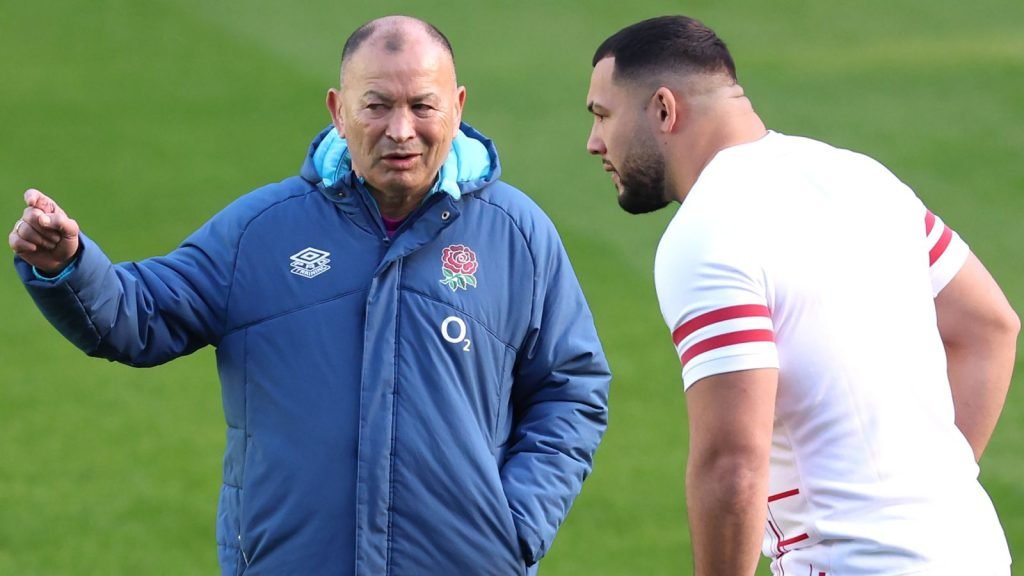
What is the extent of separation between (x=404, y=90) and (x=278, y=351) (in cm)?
69

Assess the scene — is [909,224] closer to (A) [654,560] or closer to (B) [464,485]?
(B) [464,485]

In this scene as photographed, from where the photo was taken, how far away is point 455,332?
3.55m

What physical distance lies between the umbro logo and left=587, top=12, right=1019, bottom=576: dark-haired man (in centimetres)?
97

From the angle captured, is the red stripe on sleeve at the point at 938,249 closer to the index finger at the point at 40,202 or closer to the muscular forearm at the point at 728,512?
the muscular forearm at the point at 728,512

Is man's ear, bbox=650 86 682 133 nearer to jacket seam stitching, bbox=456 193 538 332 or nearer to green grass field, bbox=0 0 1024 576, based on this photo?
jacket seam stitching, bbox=456 193 538 332

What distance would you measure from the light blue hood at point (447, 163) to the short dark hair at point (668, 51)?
0.62 metres

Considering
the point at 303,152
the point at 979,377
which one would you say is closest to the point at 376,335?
the point at 979,377

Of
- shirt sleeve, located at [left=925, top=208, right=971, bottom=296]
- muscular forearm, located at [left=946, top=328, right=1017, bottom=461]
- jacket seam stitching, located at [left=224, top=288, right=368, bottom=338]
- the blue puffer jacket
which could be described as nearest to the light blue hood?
the blue puffer jacket

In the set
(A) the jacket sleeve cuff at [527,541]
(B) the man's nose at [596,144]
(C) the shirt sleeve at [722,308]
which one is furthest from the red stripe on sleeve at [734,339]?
(A) the jacket sleeve cuff at [527,541]

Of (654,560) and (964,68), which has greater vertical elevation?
(964,68)

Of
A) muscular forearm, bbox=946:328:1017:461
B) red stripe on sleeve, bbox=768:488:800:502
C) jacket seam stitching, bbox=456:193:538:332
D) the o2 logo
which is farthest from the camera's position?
jacket seam stitching, bbox=456:193:538:332

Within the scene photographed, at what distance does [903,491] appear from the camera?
114 inches

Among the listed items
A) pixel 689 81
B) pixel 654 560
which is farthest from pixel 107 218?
pixel 689 81

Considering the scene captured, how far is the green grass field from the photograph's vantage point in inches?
264
